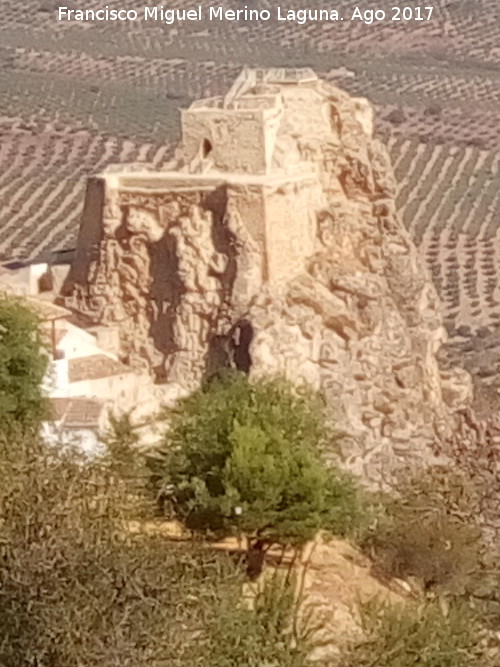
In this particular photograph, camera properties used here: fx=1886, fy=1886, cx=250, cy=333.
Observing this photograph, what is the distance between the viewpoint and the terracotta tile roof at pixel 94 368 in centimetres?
2006

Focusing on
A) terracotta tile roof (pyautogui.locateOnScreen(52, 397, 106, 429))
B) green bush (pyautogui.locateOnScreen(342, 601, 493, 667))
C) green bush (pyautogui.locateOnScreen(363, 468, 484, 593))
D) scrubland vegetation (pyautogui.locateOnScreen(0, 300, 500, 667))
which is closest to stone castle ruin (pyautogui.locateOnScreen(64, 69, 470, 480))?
scrubland vegetation (pyautogui.locateOnScreen(0, 300, 500, 667))

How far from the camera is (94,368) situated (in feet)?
66.5

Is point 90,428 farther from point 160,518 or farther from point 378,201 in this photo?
point 378,201

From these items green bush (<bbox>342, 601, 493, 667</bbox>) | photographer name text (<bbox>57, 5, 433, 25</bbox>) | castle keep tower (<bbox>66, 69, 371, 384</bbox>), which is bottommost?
green bush (<bbox>342, 601, 493, 667</bbox>)

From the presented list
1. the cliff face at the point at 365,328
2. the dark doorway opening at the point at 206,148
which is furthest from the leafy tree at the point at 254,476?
the dark doorway opening at the point at 206,148

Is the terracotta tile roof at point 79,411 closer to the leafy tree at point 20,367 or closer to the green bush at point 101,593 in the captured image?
the leafy tree at point 20,367

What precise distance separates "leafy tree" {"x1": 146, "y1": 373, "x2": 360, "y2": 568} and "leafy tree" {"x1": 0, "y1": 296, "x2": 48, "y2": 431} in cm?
137

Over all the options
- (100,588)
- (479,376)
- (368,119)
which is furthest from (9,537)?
(479,376)

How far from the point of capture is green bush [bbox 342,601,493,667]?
1348 centimetres

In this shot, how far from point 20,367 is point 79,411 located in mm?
1325

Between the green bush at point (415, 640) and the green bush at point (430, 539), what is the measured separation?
2.36 meters

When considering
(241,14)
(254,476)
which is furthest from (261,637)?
(241,14)

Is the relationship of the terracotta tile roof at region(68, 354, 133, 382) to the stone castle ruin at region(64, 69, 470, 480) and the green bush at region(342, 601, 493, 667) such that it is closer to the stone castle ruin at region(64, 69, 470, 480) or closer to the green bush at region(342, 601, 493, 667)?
the stone castle ruin at region(64, 69, 470, 480)

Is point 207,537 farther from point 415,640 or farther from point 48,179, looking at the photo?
point 48,179
